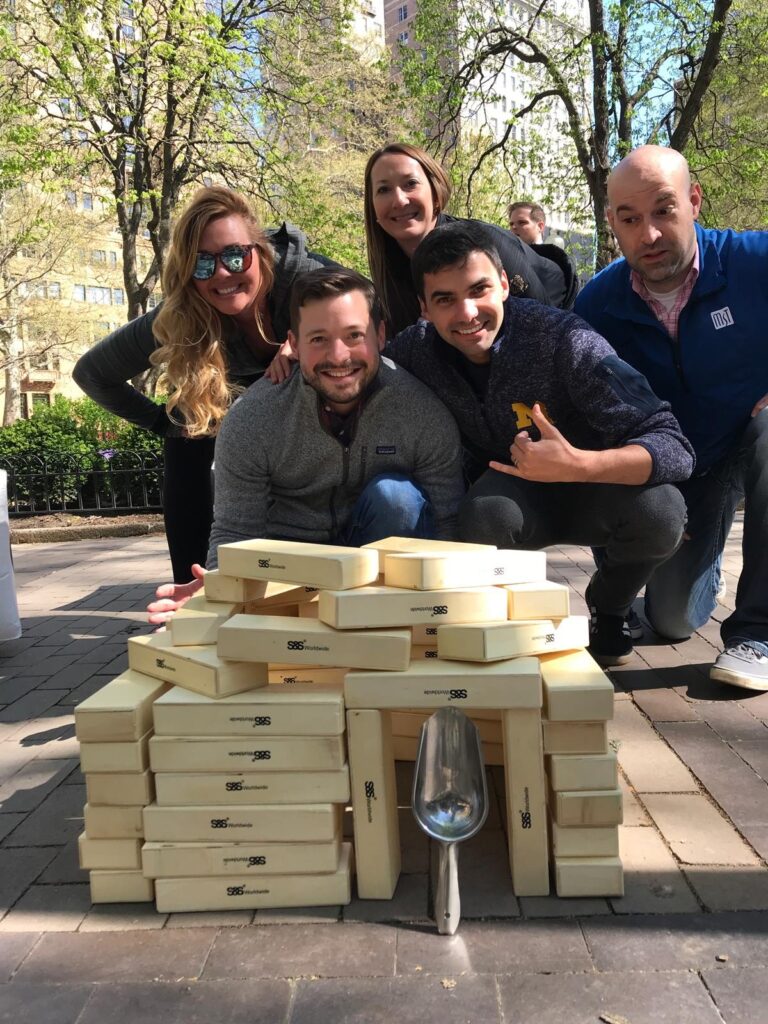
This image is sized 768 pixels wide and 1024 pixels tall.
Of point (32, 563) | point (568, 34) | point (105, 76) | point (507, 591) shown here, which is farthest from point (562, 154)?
point (507, 591)

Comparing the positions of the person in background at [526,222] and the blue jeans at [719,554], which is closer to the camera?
the blue jeans at [719,554]

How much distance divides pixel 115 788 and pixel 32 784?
3.20 feet

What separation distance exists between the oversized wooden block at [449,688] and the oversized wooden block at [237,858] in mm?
360

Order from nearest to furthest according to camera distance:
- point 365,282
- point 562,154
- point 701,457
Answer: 1. point 365,282
2. point 701,457
3. point 562,154

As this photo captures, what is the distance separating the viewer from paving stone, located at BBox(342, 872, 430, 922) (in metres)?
1.84

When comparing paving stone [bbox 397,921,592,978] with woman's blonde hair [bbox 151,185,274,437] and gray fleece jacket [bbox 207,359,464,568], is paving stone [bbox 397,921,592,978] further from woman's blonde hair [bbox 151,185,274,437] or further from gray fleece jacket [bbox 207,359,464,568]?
woman's blonde hair [bbox 151,185,274,437]

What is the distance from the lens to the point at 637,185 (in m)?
3.10

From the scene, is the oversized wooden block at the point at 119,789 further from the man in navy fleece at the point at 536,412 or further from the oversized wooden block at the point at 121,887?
the man in navy fleece at the point at 536,412

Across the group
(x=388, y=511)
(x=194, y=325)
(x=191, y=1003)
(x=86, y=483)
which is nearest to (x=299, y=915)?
(x=191, y=1003)

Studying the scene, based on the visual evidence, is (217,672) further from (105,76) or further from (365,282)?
(105,76)

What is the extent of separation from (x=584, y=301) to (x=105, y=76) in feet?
36.9

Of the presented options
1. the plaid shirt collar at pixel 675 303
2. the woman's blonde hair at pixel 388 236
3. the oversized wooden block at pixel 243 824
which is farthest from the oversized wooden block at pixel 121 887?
the plaid shirt collar at pixel 675 303

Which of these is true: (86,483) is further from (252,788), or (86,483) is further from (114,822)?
(252,788)

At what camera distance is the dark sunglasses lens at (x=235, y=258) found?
10.8 ft
